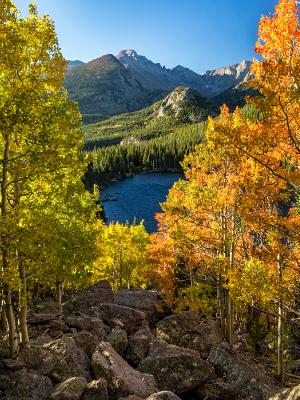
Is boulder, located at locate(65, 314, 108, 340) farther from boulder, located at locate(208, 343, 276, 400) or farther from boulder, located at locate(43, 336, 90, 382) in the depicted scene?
boulder, located at locate(208, 343, 276, 400)

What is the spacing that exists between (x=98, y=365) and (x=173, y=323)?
33.2ft

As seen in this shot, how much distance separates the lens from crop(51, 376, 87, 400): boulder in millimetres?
10469

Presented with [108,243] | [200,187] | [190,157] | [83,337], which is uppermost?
[190,157]

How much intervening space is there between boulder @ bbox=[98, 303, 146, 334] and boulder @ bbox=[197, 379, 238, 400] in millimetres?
6732

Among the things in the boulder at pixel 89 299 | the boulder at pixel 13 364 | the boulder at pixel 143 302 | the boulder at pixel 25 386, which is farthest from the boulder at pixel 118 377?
the boulder at pixel 143 302

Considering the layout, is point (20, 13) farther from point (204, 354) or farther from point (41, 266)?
point (204, 354)

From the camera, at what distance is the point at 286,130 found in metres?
11.4

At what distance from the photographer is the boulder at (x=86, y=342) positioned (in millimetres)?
14820

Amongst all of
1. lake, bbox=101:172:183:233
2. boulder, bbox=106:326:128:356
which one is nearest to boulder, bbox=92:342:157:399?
boulder, bbox=106:326:128:356

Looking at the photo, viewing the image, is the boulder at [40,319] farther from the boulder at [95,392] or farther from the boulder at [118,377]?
the boulder at [95,392]

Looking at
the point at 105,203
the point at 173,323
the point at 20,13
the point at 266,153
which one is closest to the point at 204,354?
the point at 173,323

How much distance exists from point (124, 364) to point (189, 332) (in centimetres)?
884

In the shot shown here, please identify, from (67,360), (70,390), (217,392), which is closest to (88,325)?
(67,360)

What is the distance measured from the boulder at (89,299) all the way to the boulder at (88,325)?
3.95 meters
